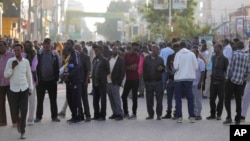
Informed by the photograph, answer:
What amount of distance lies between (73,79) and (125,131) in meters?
2.21

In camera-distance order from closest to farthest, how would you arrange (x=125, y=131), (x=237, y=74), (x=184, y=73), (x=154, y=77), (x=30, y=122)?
(x=125, y=131) → (x=237, y=74) → (x=30, y=122) → (x=184, y=73) → (x=154, y=77)

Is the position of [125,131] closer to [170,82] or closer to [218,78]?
[170,82]

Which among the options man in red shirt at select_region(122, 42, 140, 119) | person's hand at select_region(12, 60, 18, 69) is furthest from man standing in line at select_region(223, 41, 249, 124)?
person's hand at select_region(12, 60, 18, 69)

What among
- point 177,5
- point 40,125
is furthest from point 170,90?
point 177,5

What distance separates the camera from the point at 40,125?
1440cm

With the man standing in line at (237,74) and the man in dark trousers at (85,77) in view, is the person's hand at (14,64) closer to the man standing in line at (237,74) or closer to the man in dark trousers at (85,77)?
the man in dark trousers at (85,77)

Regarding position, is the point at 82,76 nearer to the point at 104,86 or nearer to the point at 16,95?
the point at 104,86

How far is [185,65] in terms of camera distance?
14.8 m

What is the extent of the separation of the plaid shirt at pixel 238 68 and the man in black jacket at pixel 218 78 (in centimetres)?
116

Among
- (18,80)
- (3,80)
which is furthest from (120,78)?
(18,80)

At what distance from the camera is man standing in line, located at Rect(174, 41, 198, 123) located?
48.6 ft

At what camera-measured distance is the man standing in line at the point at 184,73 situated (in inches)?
583

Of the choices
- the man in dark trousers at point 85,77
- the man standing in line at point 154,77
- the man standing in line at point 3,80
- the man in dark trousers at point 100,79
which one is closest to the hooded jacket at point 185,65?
the man standing in line at point 154,77

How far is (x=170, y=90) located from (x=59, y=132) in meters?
3.79
